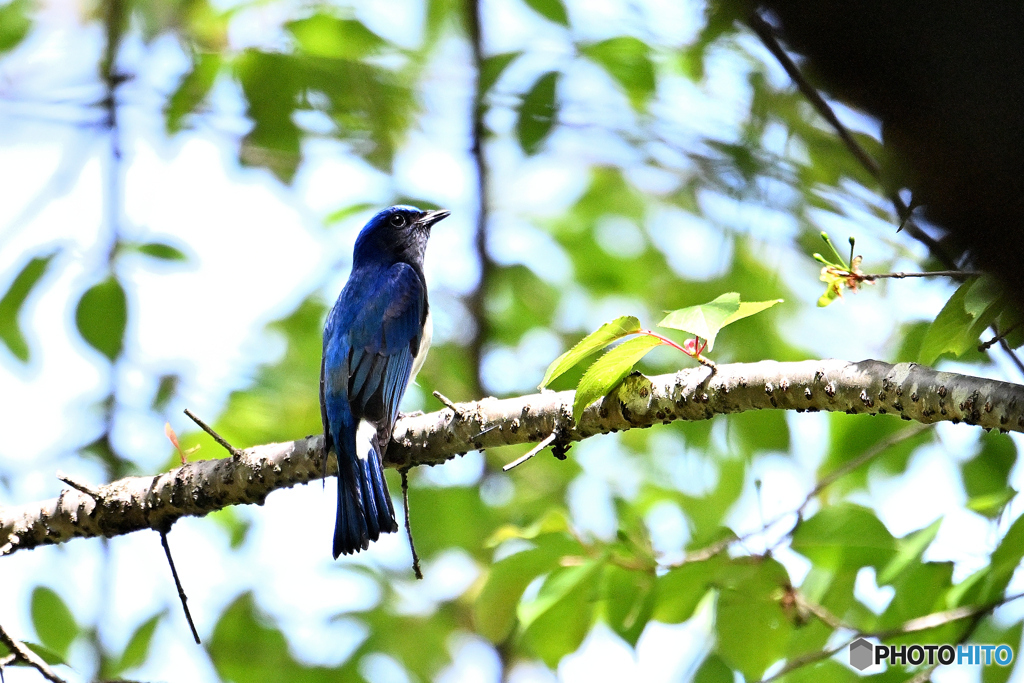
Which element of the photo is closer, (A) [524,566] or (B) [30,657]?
(B) [30,657]

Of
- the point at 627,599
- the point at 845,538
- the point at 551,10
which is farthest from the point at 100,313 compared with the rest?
the point at 845,538

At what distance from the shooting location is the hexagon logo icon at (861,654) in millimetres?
3064

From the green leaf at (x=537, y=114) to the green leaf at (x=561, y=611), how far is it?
238 centimetres

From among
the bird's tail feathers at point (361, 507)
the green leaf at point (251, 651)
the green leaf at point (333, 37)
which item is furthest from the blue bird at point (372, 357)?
the green leaf at point (251, 651)

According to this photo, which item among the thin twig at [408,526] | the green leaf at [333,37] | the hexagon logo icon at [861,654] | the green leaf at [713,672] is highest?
the green leaf at [333,37]

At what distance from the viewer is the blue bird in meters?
3.91

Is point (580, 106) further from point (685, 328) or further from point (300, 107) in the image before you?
point (685, 328)

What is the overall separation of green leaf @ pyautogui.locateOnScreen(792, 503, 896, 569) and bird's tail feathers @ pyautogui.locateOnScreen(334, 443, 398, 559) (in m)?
1.78

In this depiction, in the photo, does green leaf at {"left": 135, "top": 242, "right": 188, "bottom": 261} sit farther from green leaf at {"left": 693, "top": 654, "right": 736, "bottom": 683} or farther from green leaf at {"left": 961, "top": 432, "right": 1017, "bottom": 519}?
green leaf at {"left": 961, "top": 432, "right": 1017, "bottom": 519}

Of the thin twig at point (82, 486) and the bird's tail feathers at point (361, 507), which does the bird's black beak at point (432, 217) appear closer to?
the bird's tail feathers at point (361, 507)

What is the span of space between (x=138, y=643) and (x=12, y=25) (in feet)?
11.7

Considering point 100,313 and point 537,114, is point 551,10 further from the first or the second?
point 100,313

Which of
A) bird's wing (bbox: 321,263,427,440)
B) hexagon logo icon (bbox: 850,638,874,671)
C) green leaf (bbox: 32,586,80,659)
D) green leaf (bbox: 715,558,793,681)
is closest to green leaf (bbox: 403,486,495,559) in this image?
bird's wing (bbox: 321,263,427,440)

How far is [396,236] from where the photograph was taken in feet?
21.6
